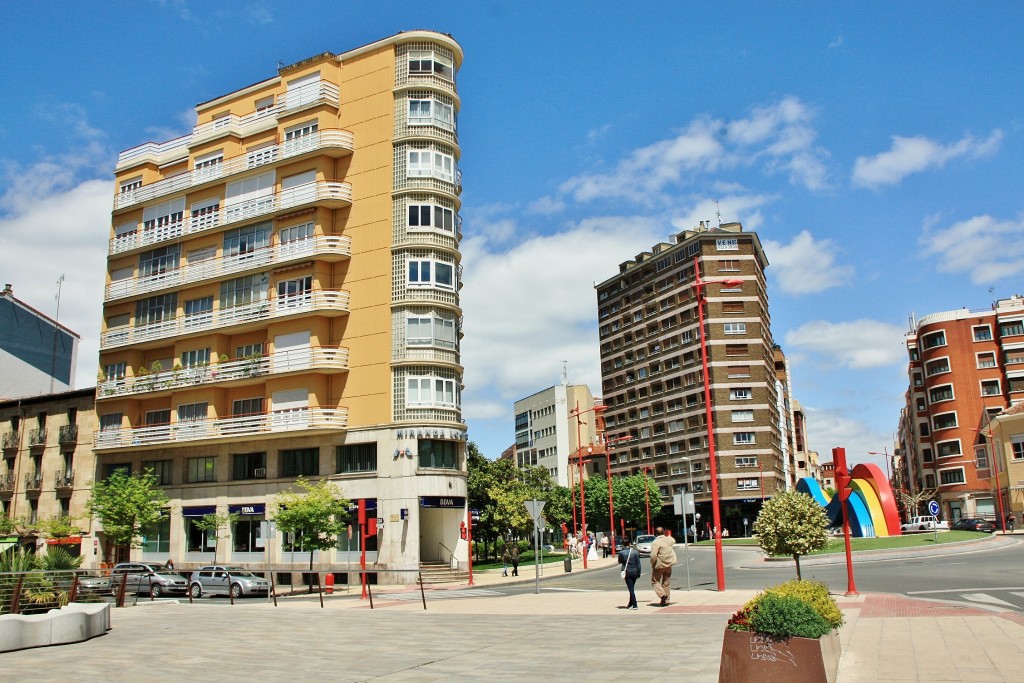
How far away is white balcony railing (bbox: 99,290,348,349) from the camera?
42.8 metres

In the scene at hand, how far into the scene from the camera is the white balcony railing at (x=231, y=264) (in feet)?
142

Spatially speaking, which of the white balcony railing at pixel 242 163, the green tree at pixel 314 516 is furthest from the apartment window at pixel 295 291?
the green tree at pixel 314 516

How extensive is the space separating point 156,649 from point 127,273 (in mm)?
42424

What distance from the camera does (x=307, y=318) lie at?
43406 millimetres

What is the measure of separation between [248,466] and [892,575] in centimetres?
3229

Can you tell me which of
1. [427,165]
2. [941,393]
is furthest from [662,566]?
[941,393]

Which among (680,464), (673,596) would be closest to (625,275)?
(680,464)

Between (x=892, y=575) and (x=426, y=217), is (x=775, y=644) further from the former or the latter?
(x=426, y=217)

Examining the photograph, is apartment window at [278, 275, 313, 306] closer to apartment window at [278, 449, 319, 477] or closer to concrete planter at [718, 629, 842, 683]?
apartment window at [278, 449, 319, 477]

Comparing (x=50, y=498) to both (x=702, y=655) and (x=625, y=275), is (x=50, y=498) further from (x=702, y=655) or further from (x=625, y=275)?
(x=625, y=275)

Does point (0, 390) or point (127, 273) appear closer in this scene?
point (127, 273)

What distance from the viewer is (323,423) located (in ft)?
136

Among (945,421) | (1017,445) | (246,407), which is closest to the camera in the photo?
(246,407)

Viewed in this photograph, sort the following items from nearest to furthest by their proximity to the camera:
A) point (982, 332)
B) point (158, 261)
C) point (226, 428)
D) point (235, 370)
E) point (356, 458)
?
1. point (356, 458)
2. point (226, 428)
3. point (235, 370)
4. point (158, 261)
5. point (982, 332)
